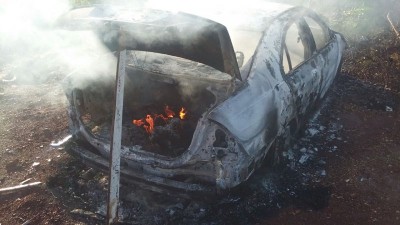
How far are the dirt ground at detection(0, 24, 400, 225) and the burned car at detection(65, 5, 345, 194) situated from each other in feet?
1.24

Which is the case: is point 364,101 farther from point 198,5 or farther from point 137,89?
point 137,89

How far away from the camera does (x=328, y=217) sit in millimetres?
3426

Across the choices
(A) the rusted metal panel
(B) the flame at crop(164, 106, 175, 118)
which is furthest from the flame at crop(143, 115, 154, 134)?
(A) the rusted metal panel

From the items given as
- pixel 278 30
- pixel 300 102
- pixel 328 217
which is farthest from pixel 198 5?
pixel 328 217

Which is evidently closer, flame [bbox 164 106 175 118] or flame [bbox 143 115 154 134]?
flame [bbox 143 115 154 134]

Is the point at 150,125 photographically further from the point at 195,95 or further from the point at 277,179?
the point at 277,179

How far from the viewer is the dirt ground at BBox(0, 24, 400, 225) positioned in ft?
11.4

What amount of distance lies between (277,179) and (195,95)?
1.27 meters

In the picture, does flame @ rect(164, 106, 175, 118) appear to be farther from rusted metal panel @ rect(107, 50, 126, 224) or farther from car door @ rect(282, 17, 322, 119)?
car door @ rect(282, 17, 322, 119)

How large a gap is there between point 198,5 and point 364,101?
307 centimetres

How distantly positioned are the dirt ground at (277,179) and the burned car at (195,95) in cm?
38

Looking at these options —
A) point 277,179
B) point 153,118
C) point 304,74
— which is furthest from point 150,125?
point 304,74

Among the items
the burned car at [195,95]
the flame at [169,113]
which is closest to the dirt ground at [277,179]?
the burned car at [195,95]

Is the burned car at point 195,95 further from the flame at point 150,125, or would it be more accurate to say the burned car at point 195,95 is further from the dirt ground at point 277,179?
the dirt ground at point 277,179
